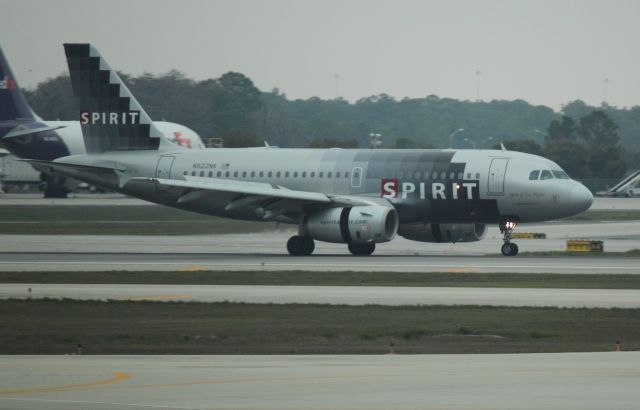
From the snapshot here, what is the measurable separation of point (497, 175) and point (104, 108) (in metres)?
16.6

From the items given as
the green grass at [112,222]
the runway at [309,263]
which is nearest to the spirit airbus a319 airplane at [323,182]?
the runway at [309,263]

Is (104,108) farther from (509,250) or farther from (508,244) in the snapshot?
(509,250)

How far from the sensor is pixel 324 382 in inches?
664

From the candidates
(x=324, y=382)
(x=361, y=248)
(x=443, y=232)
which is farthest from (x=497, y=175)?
(x=324, y=382)

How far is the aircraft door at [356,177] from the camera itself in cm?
4788

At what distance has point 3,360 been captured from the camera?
1972cm

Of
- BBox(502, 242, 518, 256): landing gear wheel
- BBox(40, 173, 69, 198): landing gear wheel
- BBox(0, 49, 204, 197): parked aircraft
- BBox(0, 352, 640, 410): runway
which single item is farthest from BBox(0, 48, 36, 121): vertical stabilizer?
BBox(0, 352, 640, 410): runway

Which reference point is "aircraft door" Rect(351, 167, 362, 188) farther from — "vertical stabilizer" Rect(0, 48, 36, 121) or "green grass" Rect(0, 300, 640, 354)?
"vertical stabilizer" Rect(0, 48, 36, 121)

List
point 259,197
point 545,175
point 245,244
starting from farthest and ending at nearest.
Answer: point 245,244 < point 259,197 < point 545,175

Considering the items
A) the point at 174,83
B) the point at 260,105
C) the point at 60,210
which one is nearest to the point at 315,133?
the point at 260,105

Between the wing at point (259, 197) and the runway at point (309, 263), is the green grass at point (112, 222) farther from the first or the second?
the runway at point (309, 263)

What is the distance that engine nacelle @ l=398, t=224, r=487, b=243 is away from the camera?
48.3 m

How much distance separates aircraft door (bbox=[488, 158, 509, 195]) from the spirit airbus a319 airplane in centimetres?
4

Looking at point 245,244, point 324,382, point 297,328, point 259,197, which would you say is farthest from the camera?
point 245,244
